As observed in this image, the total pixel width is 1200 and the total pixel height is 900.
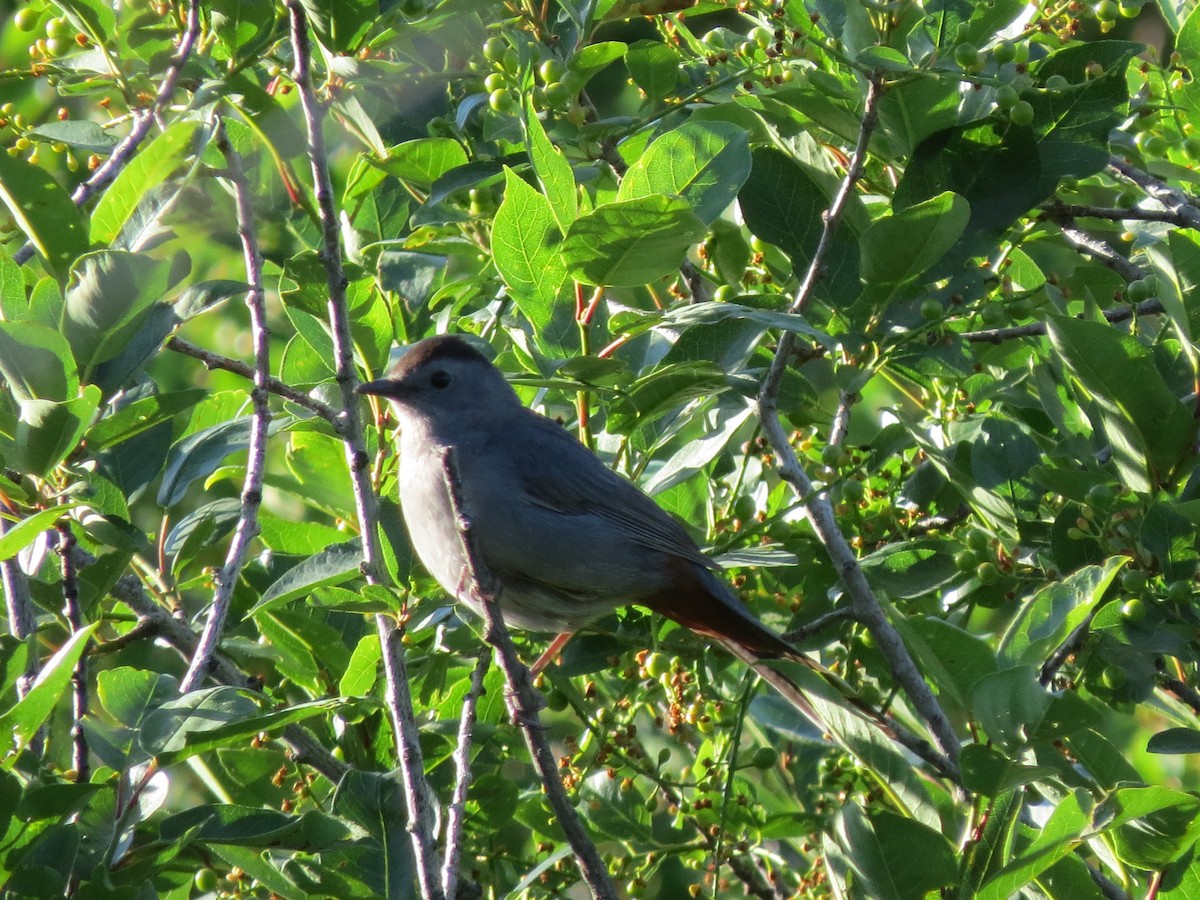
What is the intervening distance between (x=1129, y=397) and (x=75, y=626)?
2.63 metres

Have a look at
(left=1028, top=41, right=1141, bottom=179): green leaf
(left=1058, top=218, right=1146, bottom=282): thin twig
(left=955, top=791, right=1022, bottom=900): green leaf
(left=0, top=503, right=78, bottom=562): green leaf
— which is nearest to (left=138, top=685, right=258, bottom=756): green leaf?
(left=0, top=503, right=78, bottom=562): green leaf

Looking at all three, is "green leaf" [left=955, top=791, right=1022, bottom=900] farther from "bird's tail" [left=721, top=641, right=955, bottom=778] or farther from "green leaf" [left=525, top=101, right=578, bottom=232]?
"green leaf" [left=525, top=101, right=578, bottom=232]

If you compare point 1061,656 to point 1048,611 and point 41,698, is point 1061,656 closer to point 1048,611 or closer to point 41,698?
point 1048,611

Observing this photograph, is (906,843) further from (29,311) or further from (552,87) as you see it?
(29,311)

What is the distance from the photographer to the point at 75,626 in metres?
3.20

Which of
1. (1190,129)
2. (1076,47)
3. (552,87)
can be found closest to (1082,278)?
(1190,129)

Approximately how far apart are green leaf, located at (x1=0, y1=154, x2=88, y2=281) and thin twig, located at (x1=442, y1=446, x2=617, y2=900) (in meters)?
1.15

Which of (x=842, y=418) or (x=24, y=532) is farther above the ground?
(x=24, y=532)

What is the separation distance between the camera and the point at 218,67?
3.94 metres

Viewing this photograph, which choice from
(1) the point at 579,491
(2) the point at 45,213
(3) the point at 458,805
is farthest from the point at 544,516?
(2) the point at 45,213

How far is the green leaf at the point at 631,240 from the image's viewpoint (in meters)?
3.13

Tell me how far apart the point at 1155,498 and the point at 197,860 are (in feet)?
8.22

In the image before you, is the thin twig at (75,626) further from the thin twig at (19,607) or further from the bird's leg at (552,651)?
the bird's leg at (552,651)

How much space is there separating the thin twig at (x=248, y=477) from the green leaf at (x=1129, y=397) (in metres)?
1.92
